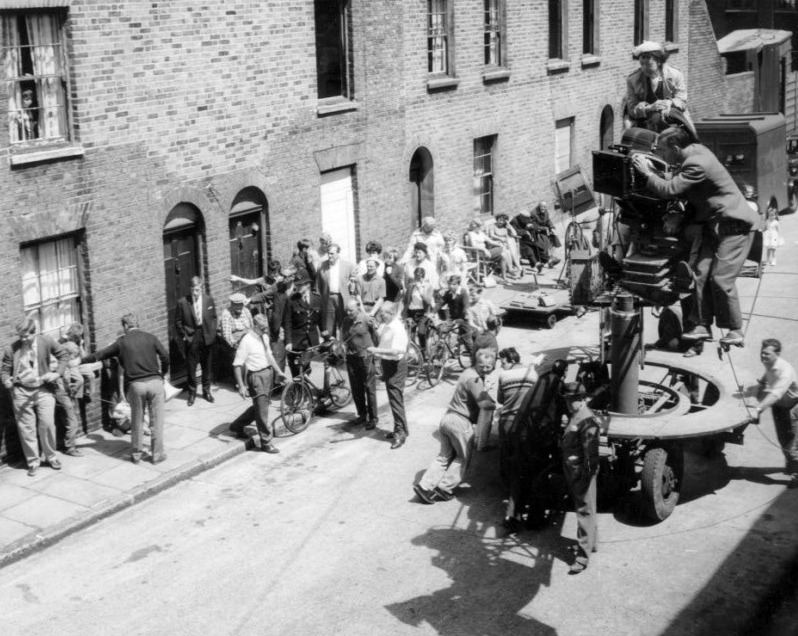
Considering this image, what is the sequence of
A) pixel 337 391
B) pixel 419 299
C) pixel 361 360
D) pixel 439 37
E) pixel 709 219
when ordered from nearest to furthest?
pixel 709 219 < pixel 361 360 < pixel 337 391 < pixel 419 299 < pixel 439 37

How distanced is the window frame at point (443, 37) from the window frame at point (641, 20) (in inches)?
379

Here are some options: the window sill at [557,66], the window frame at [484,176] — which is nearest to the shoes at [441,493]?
the window frame at [484,176]

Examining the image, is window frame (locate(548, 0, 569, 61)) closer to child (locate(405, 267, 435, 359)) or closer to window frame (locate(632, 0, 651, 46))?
window frame (locate(632, 0, 651, 46))

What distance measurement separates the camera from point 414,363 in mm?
17594

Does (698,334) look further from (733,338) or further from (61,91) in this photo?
A: (61,91)

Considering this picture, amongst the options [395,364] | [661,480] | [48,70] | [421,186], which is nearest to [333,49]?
[421,186]

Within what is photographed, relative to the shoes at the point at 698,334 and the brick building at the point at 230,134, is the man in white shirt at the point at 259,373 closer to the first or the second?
the brick building at the point at 230,134

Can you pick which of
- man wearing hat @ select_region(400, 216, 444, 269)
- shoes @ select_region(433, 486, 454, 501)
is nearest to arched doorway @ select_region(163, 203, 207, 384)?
man wearing hat @ select_region(400, 216, 444, 269)

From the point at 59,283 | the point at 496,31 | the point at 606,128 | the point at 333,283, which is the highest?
the point at 496,31

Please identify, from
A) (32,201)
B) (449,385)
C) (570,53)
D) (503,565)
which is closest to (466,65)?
(570,53)

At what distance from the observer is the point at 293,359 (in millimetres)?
16906

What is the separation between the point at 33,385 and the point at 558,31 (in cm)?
1728

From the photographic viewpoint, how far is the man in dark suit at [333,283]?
60.0ft

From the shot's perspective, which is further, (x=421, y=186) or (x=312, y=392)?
(x=421, y=186)
